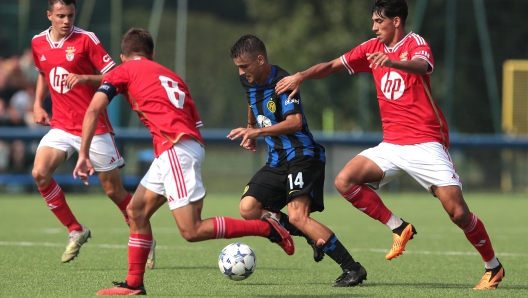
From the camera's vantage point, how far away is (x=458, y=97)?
20484mm

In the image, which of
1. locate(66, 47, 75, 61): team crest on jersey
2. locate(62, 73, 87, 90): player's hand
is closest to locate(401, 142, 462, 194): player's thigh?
locate(62, 73, 87, 90): player's hand

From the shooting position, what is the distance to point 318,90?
22203 mm

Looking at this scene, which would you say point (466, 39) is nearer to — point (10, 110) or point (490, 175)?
point (490, 175)

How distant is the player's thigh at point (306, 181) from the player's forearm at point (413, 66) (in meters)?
1.05

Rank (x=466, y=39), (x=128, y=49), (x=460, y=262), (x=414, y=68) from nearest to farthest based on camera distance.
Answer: (x=128, y=49)
(x=414, y=68)
(x=460, y=262)
(x=466, y=39)

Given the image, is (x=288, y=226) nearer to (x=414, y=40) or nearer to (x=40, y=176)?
(x=414, y=40)

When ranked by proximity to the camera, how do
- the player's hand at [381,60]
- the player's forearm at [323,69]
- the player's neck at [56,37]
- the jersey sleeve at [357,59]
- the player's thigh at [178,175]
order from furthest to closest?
1. the player's neck at [56,37]
2. the jersey sleeve at [357,59]
3. the player's forearm at [323,69]
4. the player's hand at [381,60]
5. the player's thigh at [178,175]

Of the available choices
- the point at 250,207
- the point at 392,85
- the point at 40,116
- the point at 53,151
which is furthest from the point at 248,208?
the point at 40,116

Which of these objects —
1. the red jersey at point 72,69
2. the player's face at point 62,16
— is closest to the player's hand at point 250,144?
the red jersey at point 72,69

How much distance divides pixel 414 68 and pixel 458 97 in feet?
47.1

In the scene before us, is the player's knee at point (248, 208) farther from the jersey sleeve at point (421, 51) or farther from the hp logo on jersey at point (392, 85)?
the jersey sleeve at point (421, 51)

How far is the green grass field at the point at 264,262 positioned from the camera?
21.2 feet

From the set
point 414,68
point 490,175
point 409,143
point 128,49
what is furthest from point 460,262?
point 490,175

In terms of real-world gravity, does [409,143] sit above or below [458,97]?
above
